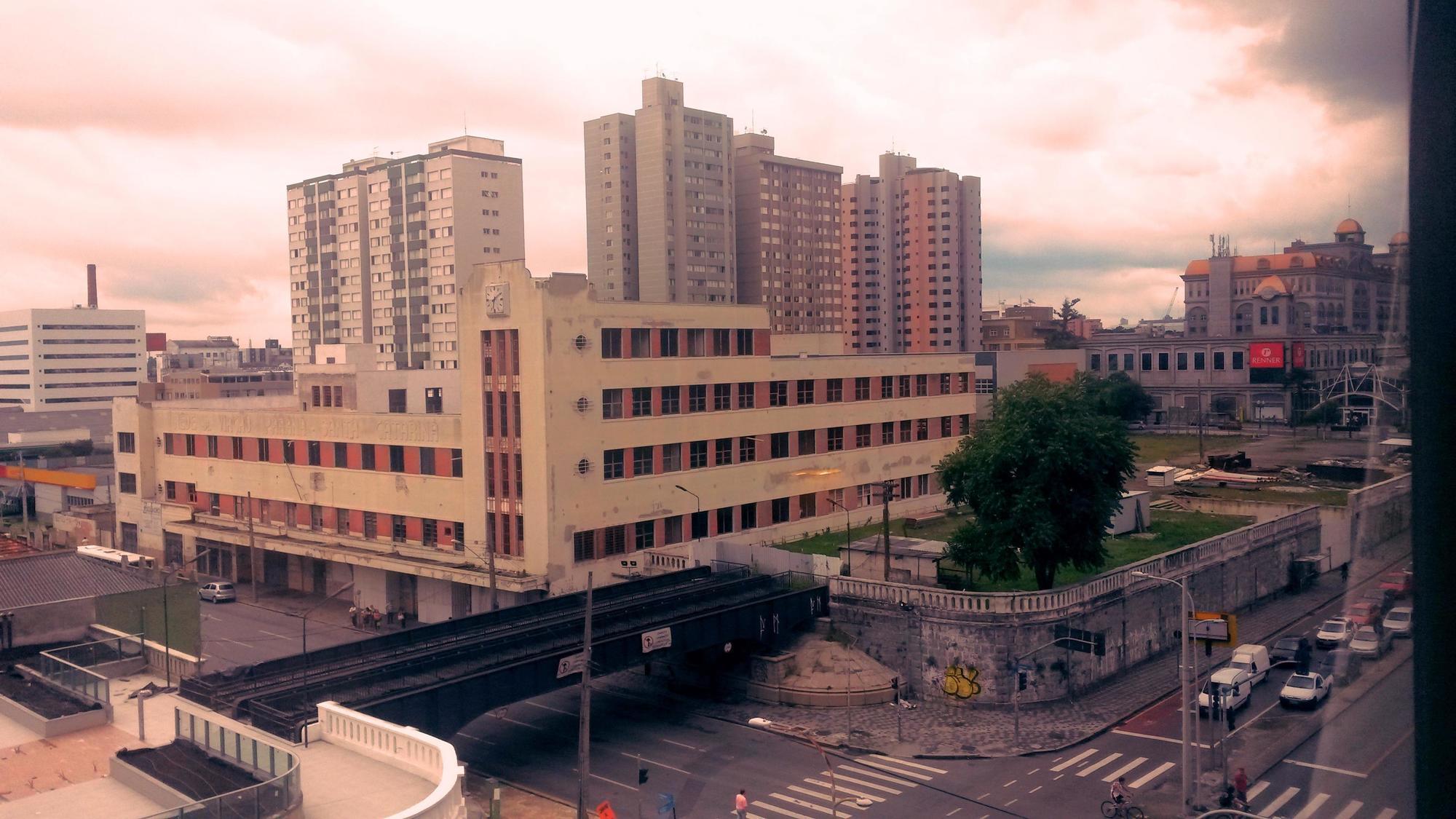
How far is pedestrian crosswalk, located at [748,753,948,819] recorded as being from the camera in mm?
27906

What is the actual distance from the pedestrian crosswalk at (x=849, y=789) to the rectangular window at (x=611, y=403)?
68.2 ft

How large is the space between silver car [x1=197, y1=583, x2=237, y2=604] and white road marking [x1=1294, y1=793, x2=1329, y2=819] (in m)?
61.5

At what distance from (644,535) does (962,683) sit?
17.2 m

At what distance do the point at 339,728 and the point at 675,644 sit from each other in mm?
16291

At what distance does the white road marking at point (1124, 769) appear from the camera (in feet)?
98.9

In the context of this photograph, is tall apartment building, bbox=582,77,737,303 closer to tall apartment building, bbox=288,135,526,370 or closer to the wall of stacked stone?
tall apartment building, bbox=288,135,526,370

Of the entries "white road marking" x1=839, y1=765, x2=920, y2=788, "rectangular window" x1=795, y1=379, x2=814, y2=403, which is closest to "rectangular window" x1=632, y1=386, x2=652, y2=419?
"rectangular window" x1=795, y1=379, x2=814, y2=403

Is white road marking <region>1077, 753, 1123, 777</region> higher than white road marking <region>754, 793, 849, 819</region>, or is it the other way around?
white road marking <region>754, 793, 849, 819</region>

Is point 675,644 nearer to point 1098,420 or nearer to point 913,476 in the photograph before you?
point 1098,420

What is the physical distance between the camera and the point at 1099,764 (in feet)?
103

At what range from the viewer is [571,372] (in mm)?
45938

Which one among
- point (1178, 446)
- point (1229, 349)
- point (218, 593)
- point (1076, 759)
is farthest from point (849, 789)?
point (1229, 349)

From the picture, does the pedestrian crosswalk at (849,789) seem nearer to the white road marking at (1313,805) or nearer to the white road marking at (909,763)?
the white road marking at (909,763)

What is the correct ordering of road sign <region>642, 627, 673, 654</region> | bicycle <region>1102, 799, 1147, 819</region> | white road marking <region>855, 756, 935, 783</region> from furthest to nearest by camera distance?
1. road sign <region>642, 627, 673, 654</region>
2. white road marking <region>855, 756, 935, 783</region>
3. bicycle <region>1102, 799, 1147, 819</region>
